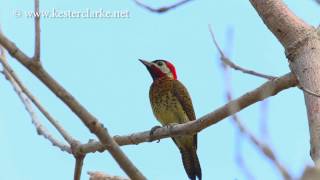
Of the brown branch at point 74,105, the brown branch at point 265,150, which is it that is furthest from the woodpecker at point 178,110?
the brown branch at point 265,150

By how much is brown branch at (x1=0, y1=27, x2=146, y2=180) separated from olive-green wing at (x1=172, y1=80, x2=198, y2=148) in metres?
5.17

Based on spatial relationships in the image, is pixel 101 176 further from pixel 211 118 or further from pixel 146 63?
pixel 146 63

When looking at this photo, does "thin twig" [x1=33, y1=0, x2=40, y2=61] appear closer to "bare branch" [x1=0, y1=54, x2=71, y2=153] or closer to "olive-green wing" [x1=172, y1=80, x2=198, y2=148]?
"bare branch" [x1=0, y1=54, x2=71, y2=153]

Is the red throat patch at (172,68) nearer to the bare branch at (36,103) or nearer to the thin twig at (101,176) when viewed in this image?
the thin twig at (101,176)

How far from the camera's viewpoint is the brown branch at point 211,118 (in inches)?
109

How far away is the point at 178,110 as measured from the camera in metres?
7.17

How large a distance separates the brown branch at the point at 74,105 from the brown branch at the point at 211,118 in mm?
244

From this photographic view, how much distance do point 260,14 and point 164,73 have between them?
511cm

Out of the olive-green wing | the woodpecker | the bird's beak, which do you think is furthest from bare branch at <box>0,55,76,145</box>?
the bird's beak

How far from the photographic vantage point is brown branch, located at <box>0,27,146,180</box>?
185cm

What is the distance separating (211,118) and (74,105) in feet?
4.36

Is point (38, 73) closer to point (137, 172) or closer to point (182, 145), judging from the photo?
point (137, 172)

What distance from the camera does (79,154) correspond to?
307 centimetres

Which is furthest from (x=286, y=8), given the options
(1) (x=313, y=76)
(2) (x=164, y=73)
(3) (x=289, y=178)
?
(2) (x=164, y=73)
